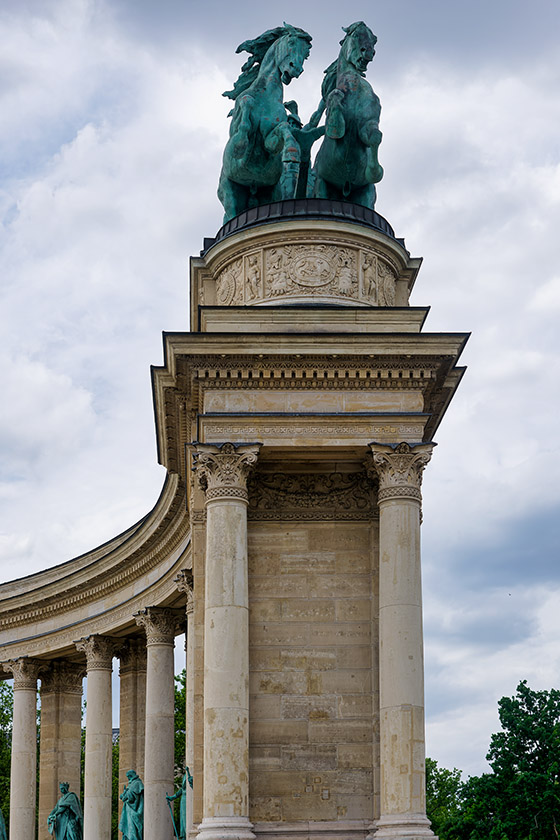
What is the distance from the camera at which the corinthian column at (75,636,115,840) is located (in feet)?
274

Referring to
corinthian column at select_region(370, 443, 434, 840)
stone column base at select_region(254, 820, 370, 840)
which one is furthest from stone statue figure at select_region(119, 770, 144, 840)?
corinthian column at select_region(370, 443, 434, 840)

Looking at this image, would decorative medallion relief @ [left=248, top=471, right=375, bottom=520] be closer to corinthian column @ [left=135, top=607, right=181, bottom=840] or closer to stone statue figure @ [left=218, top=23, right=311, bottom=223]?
stone statue figure @ [left=218, top=23, right=311, bottom=223]

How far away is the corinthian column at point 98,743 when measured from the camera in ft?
274

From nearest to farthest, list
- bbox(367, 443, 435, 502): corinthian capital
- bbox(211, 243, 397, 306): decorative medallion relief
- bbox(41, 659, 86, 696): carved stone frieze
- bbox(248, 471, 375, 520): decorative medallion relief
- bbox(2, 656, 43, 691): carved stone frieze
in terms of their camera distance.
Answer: bbox(367, 443, 435, 502): corinthian capital
bbox(248, 471, 375, 520): decorative medallion relief
bbox(211, 243, 397, 306): decorative medallion relief
bbox(2, 656, 43, 691): carved stone frieze
bbox(41, 659, 86, 696): carved stone frieze

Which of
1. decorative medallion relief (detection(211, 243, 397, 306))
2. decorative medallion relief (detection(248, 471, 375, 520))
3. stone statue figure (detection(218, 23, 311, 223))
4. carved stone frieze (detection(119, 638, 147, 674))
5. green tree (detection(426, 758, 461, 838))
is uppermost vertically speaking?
stone statue figure (detection(218, 23, 311, 223))

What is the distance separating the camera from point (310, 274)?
191 ft

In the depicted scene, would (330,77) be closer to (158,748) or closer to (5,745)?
(158,748)

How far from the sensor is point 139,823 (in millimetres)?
78250

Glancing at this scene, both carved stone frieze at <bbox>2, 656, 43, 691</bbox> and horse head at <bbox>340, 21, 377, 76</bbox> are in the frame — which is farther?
carved stone frieze at <bbox>2, 656, 43, 691</bbox>

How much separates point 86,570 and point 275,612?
35.0 meters

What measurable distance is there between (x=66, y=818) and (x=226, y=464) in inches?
1859

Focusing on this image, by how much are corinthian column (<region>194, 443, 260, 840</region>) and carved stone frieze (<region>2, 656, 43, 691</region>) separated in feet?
150

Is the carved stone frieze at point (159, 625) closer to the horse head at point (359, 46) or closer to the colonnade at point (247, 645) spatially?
the colonnade at point (247, 645)

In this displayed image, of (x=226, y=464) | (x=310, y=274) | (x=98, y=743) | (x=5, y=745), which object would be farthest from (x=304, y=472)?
(x=5, y=745)
